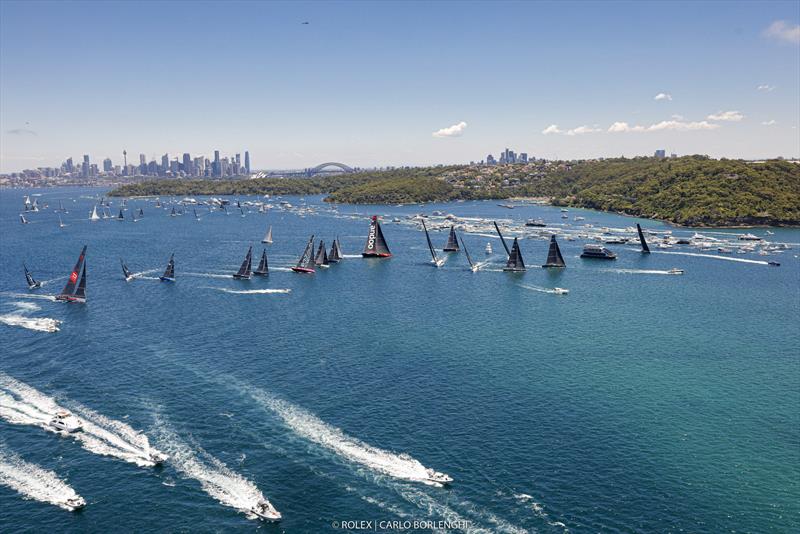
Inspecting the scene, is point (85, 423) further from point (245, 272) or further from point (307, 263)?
point (307, 263)

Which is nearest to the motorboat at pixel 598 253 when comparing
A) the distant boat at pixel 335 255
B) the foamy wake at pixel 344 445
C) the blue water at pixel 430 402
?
the blue water at pixel 430 402

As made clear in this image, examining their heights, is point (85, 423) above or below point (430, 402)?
below

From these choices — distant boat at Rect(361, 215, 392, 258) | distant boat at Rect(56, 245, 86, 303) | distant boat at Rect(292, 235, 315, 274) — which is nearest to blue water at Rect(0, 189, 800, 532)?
distant boat at Rect(56, 245, 86, 303)

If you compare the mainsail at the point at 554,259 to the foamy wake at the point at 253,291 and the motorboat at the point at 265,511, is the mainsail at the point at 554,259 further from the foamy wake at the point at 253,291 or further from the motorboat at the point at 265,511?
the motorboat at the point at 265,511

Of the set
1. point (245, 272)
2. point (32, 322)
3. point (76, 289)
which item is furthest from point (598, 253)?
point (32, 322)

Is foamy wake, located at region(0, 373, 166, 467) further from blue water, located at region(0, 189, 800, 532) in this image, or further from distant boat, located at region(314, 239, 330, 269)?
distant boat, located at region(314, 239, 330, 269)

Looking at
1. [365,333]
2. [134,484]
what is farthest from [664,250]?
[134,484]

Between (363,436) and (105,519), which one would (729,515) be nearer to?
(363,436)
